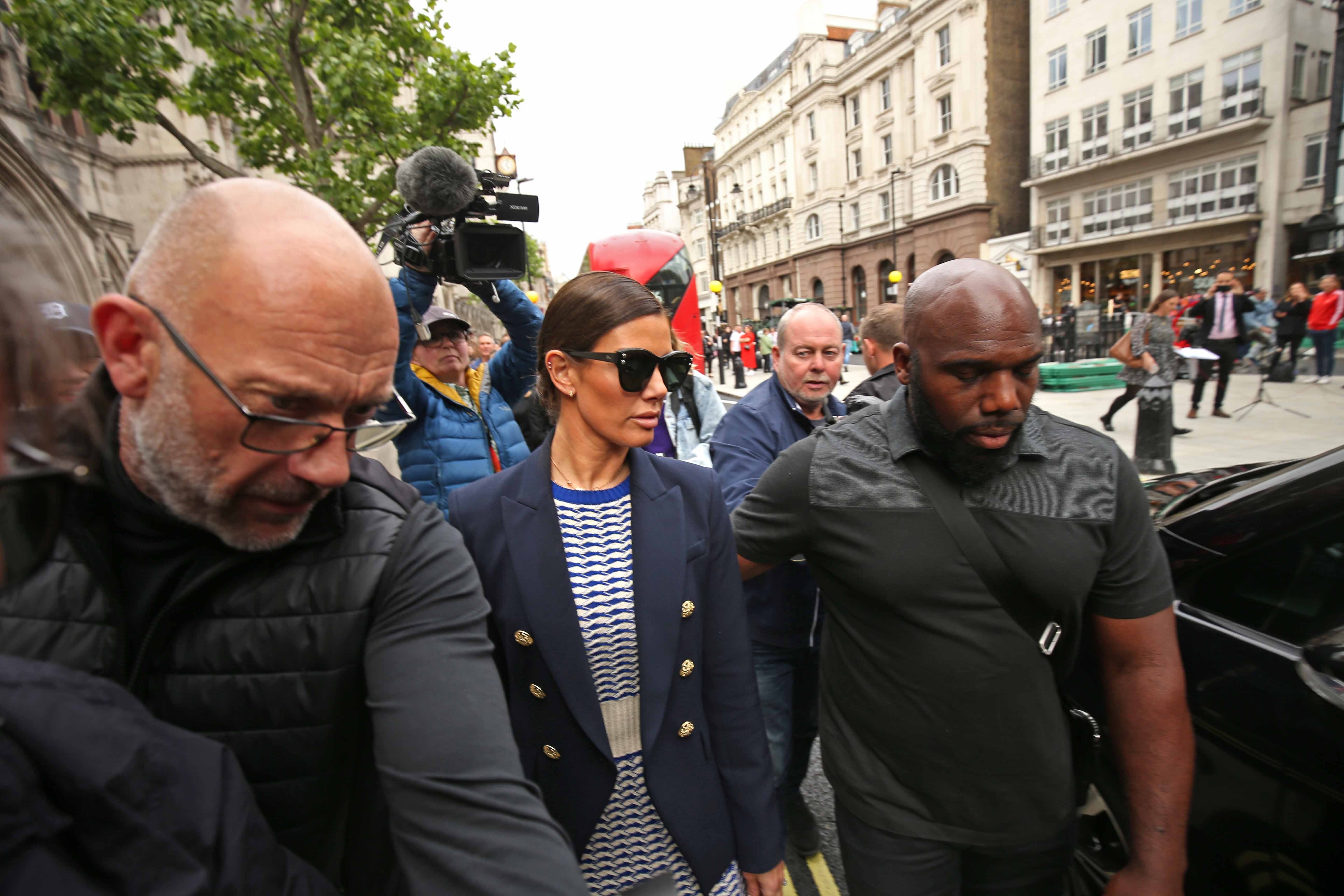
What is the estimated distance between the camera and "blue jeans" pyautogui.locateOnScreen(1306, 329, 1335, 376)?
12180mm

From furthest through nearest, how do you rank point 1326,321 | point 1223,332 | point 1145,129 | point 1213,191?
1. point 1145,129
2. point 1213,191
3. point 1326,321
4. point 1223,332

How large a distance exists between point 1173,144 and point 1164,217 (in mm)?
2857

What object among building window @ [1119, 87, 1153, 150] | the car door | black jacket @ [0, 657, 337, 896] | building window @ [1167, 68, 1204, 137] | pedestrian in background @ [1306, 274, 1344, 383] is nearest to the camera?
black jacket @ [0, 657, 337, 896]

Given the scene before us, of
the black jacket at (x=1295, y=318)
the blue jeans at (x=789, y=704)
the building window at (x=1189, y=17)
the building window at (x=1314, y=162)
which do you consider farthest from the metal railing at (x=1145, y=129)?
the blue jeans at (x=789, y=704)

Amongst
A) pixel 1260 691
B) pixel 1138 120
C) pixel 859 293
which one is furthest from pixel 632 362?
pixel 859 293

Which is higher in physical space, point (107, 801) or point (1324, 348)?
point (107, 801)

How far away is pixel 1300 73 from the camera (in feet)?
79.2

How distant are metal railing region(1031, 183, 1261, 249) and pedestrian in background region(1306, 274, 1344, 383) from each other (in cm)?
1663

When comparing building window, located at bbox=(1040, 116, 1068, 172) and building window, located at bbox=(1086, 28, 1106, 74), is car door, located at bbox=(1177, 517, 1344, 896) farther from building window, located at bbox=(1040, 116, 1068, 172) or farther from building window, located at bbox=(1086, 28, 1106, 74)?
building window, located at bbox=(1086, 28, 1106, 74)

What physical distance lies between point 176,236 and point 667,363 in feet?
3.85

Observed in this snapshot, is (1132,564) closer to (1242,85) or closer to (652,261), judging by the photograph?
(652,261)

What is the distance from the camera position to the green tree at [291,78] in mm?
8803

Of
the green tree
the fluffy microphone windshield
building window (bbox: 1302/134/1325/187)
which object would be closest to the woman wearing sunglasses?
the fluffy microphone windshield

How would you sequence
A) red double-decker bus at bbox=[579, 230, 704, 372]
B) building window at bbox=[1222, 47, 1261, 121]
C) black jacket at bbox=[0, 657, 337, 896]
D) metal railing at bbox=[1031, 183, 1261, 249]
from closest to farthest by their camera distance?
black jacket at bbox=[0, 657, 337, 896], red double-decker bus at bbox=[579, 230, 704, 372], building window at bbox=[1222, 47, 1261, 121], metal railing at bbox=[1031, 183, 1261, 249]
